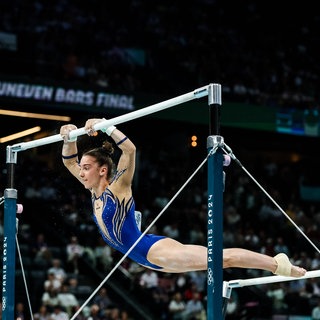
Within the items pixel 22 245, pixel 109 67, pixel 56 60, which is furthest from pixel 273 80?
pixel 22 245

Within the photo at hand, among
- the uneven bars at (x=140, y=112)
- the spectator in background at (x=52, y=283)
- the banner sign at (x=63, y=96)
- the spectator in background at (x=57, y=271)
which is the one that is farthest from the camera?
the banner sign at (x=63, y=96)

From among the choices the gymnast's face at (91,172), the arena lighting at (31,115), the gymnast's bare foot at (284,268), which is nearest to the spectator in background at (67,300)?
the arena lighting at (31,115)

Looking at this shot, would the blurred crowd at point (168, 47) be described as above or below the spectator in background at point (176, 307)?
above

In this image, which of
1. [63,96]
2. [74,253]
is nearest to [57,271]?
[74,253]

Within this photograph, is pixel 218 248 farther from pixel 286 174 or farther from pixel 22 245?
pixel 286 174

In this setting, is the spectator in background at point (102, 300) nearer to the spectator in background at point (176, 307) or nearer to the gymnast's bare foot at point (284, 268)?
the spectator in background at point (176, 307)

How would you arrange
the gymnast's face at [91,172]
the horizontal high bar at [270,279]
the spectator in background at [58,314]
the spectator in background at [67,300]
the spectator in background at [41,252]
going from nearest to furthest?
the horizontal high bar at [270,279], the gymnast's face at [91,172], the spectator in background at [58,314], the spectator in background at [67,300], the spectator in background at [41,252]

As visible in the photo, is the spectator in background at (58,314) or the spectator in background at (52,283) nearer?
the spectator in background at (58,314)

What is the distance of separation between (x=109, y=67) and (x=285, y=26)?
8.82 meters

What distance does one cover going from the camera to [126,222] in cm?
695

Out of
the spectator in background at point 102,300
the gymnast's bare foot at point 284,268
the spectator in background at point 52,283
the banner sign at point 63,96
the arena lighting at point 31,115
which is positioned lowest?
the spectator in background at point 102,300

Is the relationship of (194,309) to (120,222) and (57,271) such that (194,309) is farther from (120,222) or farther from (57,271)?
(120,222)

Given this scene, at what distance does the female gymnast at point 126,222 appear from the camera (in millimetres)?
6375

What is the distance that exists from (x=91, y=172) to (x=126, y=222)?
63 centimetres
